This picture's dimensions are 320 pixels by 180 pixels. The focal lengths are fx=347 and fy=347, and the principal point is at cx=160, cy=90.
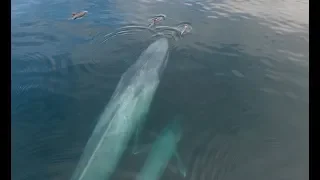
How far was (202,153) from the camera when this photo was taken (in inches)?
311

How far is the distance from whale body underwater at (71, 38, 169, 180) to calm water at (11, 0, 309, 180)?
0.23 metres

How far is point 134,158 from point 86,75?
3.73 meters

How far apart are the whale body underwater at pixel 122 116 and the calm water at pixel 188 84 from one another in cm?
23

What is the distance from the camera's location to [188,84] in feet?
32.9

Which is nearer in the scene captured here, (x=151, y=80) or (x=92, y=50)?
(x=151, y=80)

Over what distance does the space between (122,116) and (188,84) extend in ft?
7.93

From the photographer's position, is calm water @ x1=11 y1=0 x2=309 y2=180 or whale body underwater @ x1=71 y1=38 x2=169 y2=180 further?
calm water @ x1=11 y1=0 x2=309 y2=180

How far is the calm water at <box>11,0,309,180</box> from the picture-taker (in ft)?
25.8

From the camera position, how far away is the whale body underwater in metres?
7.36

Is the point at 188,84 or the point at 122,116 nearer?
the point at 122,116

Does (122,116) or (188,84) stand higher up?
(188,84)
